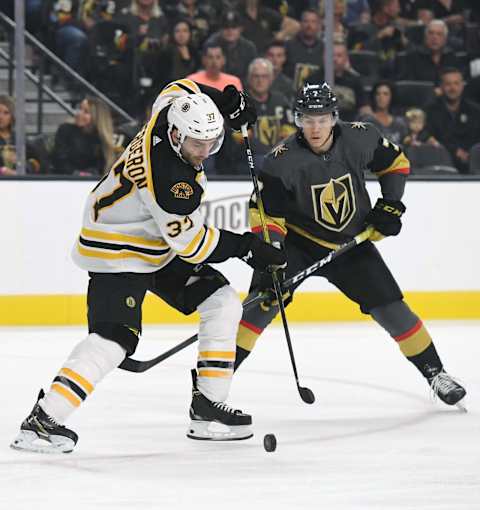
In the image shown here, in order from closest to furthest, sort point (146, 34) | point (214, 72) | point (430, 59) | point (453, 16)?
point (214, 72) < point (146, 34) < point (430, 59) < point (453, 16)

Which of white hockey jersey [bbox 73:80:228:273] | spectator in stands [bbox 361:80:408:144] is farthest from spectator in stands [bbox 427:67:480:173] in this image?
white hockey jersey [bbox 73:80:228:273]

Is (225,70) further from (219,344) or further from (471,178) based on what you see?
(219,344)

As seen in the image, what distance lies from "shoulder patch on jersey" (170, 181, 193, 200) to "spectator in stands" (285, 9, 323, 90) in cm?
371

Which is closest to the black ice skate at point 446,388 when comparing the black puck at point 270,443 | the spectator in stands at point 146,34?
the black puck at point 270,443

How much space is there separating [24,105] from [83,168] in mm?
436

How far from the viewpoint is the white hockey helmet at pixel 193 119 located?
354 centimetres

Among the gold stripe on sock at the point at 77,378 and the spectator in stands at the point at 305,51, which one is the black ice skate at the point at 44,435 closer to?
the gold stripe on sock at the point at 77,378

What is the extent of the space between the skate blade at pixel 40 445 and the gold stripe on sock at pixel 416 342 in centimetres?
132

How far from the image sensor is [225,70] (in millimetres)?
7066

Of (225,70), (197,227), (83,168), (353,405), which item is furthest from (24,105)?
(197,227)

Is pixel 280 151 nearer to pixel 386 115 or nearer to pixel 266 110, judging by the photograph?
pixel 266 110

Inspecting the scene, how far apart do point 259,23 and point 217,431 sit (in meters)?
4.09

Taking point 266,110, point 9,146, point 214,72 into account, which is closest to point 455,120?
point 266,110

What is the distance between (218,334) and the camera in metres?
3.79
